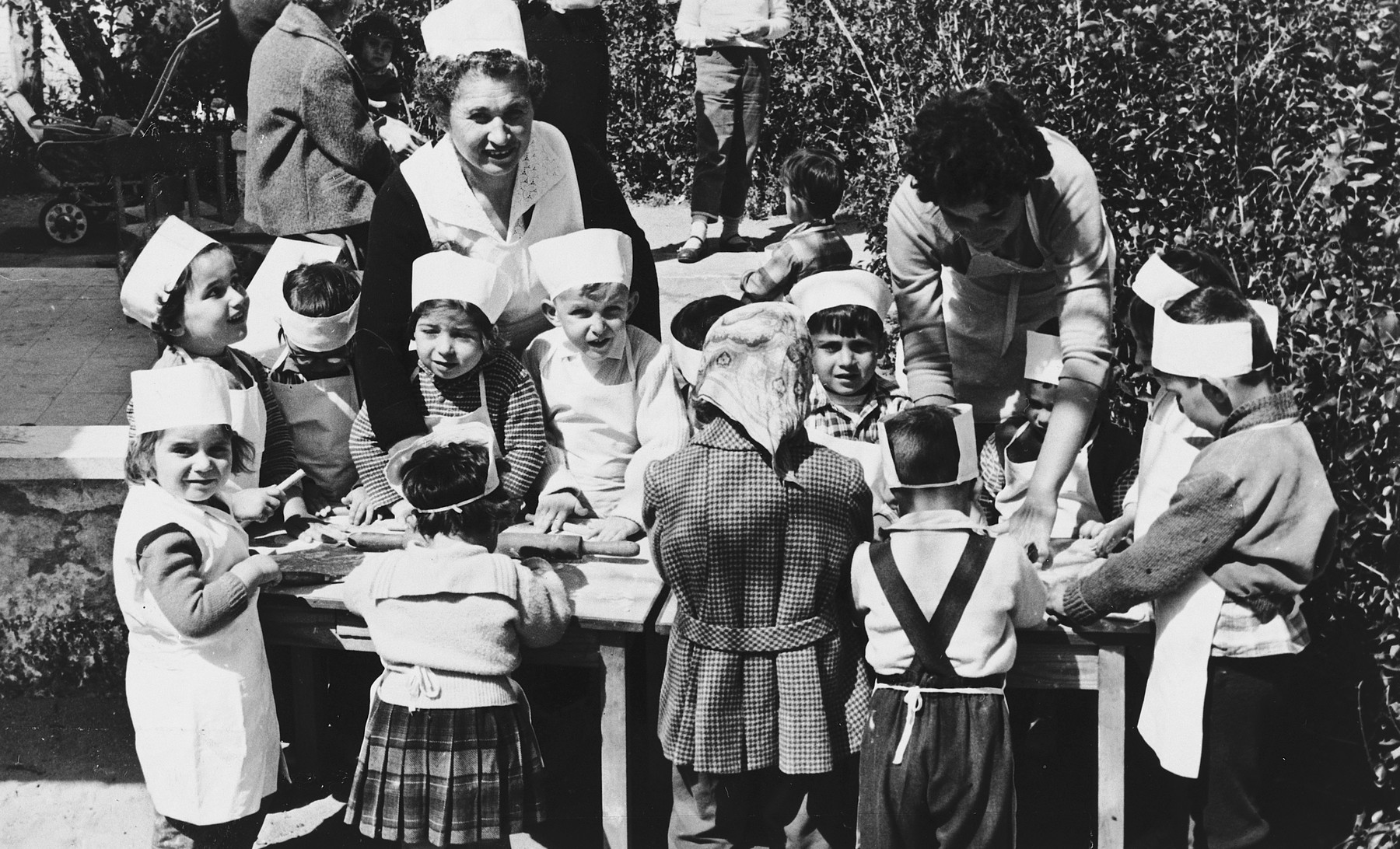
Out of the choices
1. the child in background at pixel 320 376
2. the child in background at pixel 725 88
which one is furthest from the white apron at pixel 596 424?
the child in background at pixel 725 88

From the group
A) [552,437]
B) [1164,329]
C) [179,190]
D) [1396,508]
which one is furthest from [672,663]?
[179,190]

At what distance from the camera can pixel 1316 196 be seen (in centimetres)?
390

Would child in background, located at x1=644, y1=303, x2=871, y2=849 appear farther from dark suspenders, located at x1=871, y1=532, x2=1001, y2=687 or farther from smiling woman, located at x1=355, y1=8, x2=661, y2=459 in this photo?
smiling woman, located at x1=355, y1=8, x2=661, y2=459

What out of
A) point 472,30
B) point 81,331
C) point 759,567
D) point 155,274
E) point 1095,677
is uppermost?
point 472,30

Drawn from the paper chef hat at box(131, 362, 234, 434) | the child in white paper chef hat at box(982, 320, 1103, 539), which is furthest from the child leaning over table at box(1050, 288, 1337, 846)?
the paper chef hat at box(131, 362, 234, 434)

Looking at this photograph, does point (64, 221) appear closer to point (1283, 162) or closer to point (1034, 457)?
point (1034, 457)

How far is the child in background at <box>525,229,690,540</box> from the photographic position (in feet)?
13.7

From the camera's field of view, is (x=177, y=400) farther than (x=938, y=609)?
Yes

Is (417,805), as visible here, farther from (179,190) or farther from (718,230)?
(179,190)

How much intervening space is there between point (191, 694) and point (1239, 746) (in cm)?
244

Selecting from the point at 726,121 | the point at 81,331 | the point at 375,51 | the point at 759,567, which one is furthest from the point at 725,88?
the point at 759,567

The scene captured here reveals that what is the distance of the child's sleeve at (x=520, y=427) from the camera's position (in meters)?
4.22

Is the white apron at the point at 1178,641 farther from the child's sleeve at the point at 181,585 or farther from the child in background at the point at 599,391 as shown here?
the child's sleeve at the point at 181,585

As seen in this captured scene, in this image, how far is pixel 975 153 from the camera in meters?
3.41
